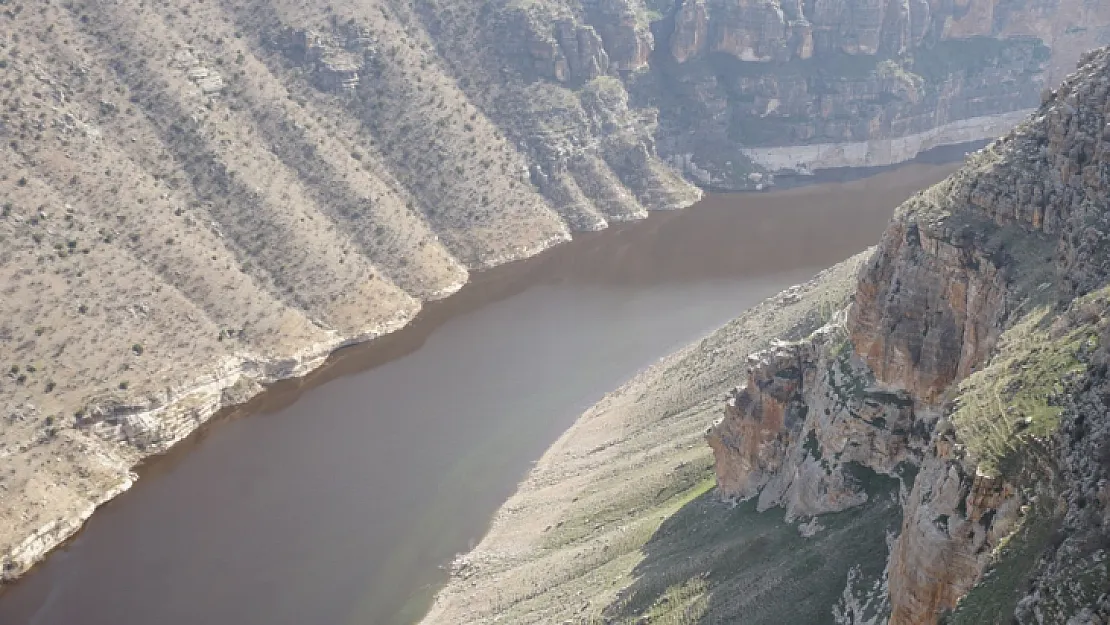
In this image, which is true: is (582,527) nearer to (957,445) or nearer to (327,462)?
(327,462)

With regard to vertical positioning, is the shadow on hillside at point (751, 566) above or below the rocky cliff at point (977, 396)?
below

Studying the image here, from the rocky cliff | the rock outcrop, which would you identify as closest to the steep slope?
the rock outcrop

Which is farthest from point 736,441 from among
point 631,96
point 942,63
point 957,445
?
point 942,63

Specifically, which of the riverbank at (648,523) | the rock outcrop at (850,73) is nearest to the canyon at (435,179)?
the rock outcrop at (850,73)

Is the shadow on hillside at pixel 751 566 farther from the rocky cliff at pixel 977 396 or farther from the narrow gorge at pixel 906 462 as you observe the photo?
the rocky cliff at pixel 977 396

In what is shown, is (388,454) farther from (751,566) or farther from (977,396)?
(977,396)
